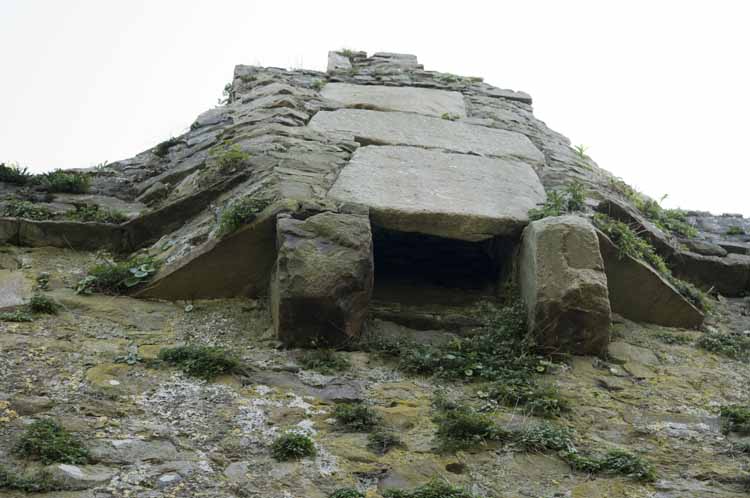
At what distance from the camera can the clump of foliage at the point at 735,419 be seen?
8.77ft

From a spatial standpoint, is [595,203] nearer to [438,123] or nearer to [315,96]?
[438,123]

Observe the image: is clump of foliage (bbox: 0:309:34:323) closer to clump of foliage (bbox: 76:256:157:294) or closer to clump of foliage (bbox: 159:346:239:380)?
clump of foliage (bbox: 76:256:157:294)

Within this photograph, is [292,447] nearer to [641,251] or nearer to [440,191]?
[440,191]

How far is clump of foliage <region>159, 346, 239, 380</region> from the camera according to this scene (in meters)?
2.75

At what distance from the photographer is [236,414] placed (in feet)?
8.29

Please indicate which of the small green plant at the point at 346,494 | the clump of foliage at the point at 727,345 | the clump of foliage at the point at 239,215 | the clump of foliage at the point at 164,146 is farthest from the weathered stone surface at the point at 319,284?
the clump of foliage at the point at 164,146

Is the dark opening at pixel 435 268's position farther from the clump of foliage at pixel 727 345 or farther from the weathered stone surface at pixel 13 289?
the weathered stone surface at pixel 13 289

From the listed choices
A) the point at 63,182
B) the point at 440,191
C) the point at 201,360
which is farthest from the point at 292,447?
the point at 63,182

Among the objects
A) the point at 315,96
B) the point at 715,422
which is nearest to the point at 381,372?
the point at 715,422

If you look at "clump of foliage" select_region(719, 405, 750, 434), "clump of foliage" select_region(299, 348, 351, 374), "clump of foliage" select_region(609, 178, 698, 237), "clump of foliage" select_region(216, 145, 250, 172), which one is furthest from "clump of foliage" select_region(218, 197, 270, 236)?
"clump of foliage" select_region(609, 178, 698, 237)

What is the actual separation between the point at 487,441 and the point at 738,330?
5.62ft

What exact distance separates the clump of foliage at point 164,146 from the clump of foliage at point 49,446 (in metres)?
2.67

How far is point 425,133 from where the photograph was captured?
4.57 metres

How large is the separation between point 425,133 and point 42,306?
2290mm
